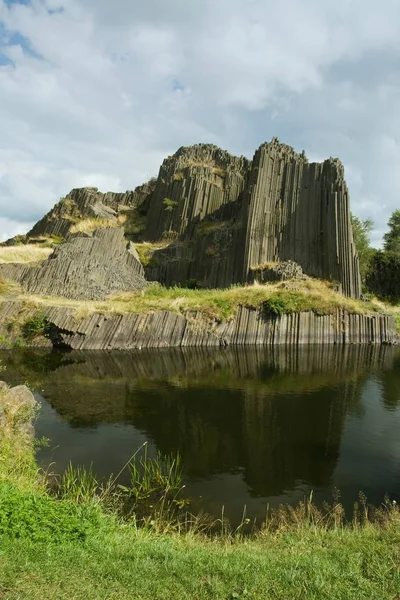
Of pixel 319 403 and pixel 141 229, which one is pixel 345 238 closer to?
pixel 319 403

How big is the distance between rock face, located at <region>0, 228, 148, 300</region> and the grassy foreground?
28.7 meters

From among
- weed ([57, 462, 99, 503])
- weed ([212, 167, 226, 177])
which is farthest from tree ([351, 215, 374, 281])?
weed ([57, 462, 99, 503])

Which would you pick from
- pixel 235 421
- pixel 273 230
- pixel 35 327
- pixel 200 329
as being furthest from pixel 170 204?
pixel 235 421

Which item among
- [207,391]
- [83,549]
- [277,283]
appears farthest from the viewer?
[277,283]

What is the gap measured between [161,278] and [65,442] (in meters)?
37.8

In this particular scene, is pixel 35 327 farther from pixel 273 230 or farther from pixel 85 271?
pixel 273 230

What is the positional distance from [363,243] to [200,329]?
34.0 metres

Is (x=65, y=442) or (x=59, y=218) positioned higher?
(x=59, y=218)

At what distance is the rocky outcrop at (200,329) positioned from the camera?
30.2 metres

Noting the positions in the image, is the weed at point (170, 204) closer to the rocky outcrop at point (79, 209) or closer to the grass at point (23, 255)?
the rocky outcrop at point (79, 209)

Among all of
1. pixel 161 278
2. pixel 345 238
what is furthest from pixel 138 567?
pixel 161 278

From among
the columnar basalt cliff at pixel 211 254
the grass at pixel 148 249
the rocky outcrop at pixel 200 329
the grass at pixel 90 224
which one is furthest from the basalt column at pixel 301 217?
the grass at pixel 90 224

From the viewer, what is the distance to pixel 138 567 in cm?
571

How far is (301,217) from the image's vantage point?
42.5 m
